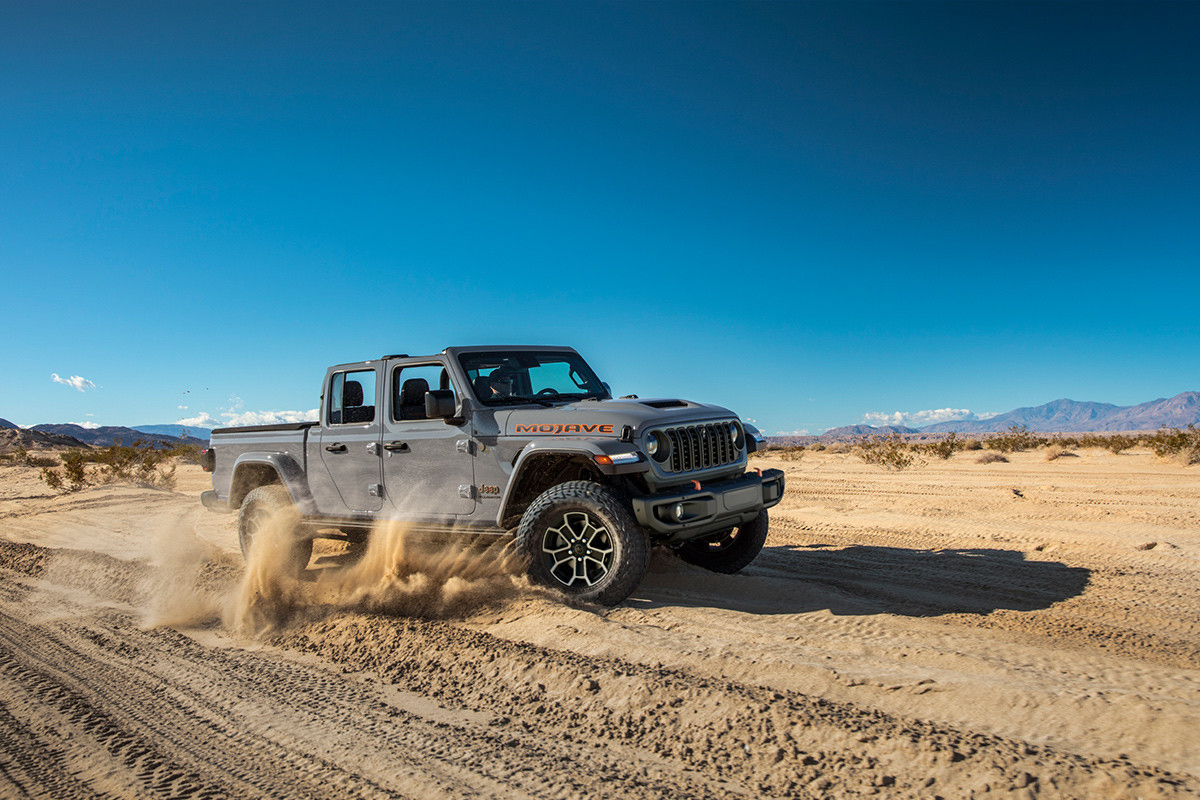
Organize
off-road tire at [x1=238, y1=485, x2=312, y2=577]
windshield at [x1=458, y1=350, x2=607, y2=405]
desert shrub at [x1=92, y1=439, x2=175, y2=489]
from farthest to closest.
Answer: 1. desert shrub at [x1=92, y1=439, x2=175, y2=489]
2. off-road tire at [x1=238, y1=485, x2=312, y2=577]
3. windshield at [x1=458, y1=350, x2=607, y2=405]

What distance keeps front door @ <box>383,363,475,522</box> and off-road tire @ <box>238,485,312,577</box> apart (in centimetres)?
124

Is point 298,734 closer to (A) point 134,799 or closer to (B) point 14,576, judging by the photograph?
(A) point 134,799

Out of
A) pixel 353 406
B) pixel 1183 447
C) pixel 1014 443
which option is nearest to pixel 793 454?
pixel 1014 443

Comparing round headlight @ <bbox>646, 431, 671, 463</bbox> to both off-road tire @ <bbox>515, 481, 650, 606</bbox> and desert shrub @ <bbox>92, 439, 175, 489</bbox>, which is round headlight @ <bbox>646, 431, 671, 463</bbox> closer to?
off-road tire @ <bbox>515, 481, 650, 606</bbox>

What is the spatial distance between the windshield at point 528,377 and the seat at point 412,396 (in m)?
0.47

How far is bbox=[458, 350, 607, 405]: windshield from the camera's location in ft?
18.1

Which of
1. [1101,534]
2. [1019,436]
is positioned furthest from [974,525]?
[1019,436]

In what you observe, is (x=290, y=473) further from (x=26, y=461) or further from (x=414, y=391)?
(x=26, y=461)

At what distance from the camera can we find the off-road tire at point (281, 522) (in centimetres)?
599

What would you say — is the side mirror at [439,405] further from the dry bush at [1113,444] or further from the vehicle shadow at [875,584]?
the dry bush at [1113,444]

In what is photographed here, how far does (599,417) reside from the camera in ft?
15.2

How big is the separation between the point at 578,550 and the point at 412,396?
85.3 inches

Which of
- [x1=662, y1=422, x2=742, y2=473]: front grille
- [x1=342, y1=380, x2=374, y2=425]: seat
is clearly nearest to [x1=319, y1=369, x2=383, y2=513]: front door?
[x1=342, y1=380, x2=374, y2=425]: seat

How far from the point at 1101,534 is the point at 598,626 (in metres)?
6.42
